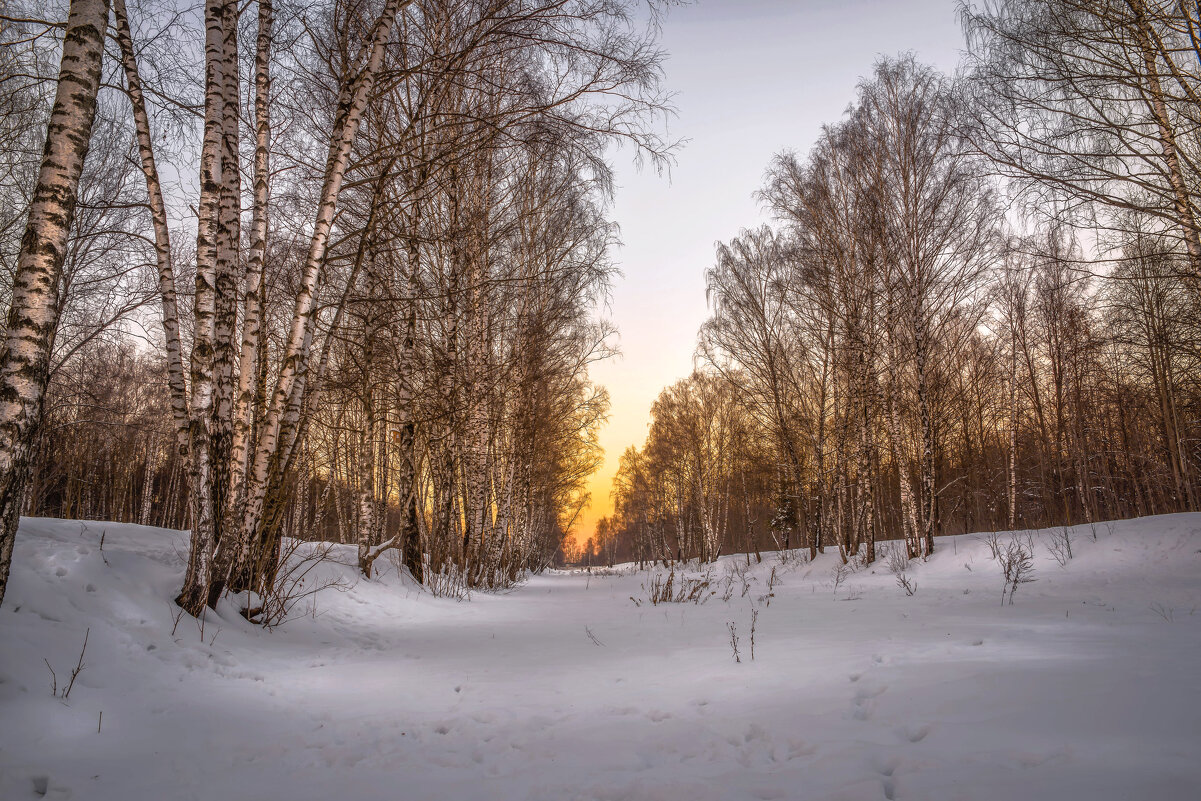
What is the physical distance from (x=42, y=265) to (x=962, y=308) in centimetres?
1522

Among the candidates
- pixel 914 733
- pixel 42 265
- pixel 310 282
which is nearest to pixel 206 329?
pixel 310 282

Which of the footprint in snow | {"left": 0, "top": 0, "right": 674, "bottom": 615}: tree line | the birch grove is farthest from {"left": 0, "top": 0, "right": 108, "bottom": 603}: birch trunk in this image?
the birch grove

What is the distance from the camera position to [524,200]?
11359 mm

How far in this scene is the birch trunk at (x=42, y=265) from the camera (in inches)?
97.4

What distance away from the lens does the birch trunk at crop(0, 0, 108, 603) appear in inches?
97.4

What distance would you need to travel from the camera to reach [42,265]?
260cm

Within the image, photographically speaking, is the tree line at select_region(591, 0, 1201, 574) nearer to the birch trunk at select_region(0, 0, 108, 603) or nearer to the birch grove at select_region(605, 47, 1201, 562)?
the birch grove at select_region(605, 47, 1201, 562)

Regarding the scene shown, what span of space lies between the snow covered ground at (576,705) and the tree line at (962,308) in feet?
18.4

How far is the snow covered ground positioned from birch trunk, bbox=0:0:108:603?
3.05 ft

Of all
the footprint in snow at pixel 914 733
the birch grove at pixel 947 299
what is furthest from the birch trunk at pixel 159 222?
the birch grove at pixel 947 299

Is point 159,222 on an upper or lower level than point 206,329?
upper

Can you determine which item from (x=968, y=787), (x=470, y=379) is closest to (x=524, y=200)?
(x=470, y=379)

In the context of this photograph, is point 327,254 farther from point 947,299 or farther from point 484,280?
point 947,299

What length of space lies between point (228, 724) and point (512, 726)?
4.62 ft
